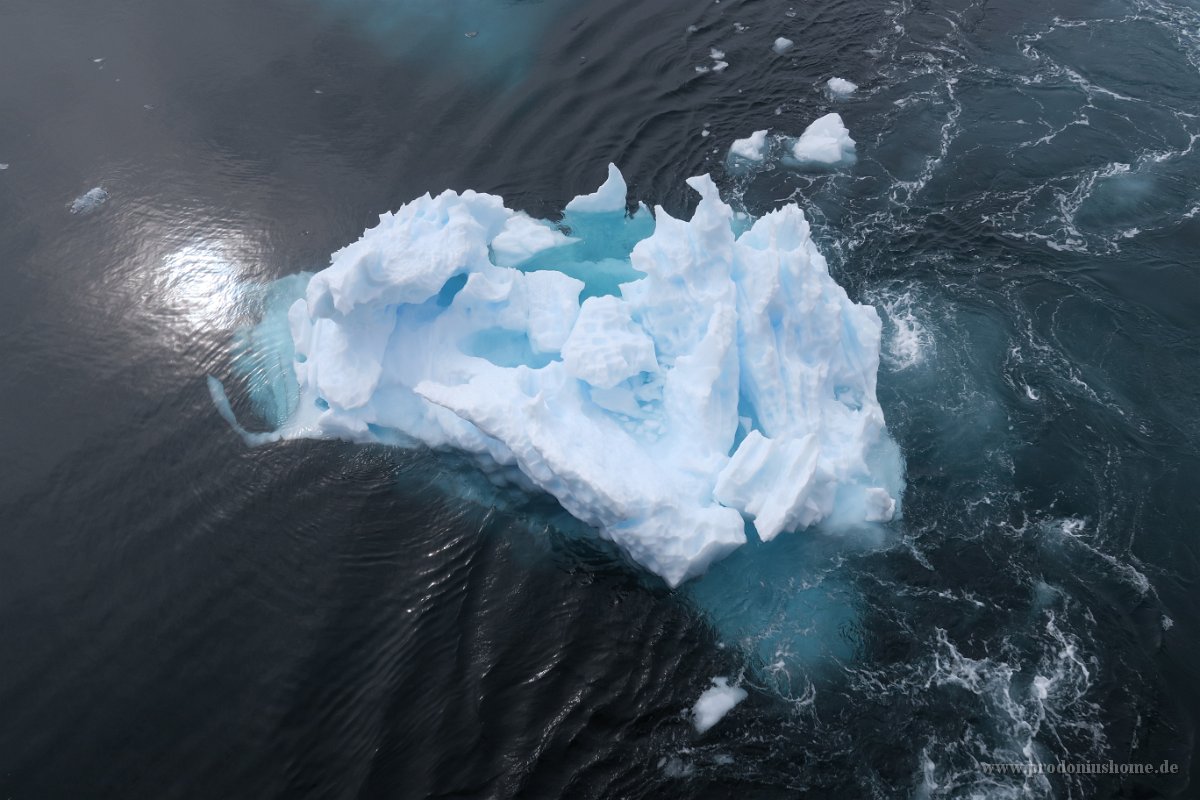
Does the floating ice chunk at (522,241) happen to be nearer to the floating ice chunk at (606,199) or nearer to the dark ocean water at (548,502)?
the floating ice chunk at (606,199)

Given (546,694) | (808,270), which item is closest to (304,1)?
(808,270)

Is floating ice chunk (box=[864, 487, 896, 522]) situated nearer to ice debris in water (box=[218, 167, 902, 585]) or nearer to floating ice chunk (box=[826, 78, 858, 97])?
ice debris in water (box=[218, 167, 902, 585])

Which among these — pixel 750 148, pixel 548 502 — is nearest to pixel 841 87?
pixel 750 148

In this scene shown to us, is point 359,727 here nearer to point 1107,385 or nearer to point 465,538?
point 465,538

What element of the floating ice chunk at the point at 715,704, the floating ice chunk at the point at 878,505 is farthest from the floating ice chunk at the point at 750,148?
the floating ice chunk at the point at 715,704

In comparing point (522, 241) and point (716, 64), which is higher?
point (522, 241)

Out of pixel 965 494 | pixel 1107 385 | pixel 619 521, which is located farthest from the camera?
pixel 1107 385

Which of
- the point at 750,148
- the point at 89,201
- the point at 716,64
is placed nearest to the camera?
the point at 89,201

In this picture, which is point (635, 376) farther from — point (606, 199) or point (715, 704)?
point (715, 704)
